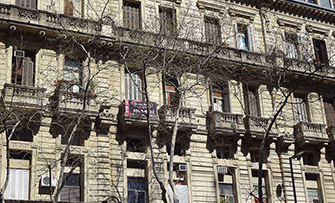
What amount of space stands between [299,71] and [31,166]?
16.8m

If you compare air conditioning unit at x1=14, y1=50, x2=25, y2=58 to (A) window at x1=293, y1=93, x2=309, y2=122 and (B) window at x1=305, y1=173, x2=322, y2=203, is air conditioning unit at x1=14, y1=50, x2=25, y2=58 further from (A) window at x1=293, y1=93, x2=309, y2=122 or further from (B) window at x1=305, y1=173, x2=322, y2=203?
(B) window at x1=305, y1=173, x2=322, y2=203

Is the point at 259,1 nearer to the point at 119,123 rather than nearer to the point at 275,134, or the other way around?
the point at 275,134

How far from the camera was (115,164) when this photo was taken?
23.8 m

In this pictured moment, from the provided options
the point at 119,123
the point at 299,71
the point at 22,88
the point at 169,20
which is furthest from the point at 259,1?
the point at 22,88

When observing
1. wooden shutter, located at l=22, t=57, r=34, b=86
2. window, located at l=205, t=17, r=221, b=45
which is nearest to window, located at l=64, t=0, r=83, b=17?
wooden shutter, located at l=22, t=57, r=34, b=86

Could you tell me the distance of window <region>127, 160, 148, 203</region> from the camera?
24.0 m

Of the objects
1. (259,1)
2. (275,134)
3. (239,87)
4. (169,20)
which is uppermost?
(259,1)

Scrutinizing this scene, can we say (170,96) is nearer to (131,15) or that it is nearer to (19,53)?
(131,15)

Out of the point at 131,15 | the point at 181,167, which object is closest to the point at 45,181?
the point at 181,167

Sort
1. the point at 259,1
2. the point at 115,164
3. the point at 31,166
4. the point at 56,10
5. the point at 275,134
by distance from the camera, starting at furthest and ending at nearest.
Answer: the point at 259,1, the point at 275,134, the point at 56,10, the point at 115,164, the point at 31,166

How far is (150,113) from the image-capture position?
24.6m

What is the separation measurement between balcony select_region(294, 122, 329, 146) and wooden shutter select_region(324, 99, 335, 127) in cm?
242

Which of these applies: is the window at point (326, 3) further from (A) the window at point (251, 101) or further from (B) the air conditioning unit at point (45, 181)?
(B) the air conditioning unit at point (45, 181)

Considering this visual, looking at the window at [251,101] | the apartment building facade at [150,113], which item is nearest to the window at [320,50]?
the apartment building facade at [150,113]
